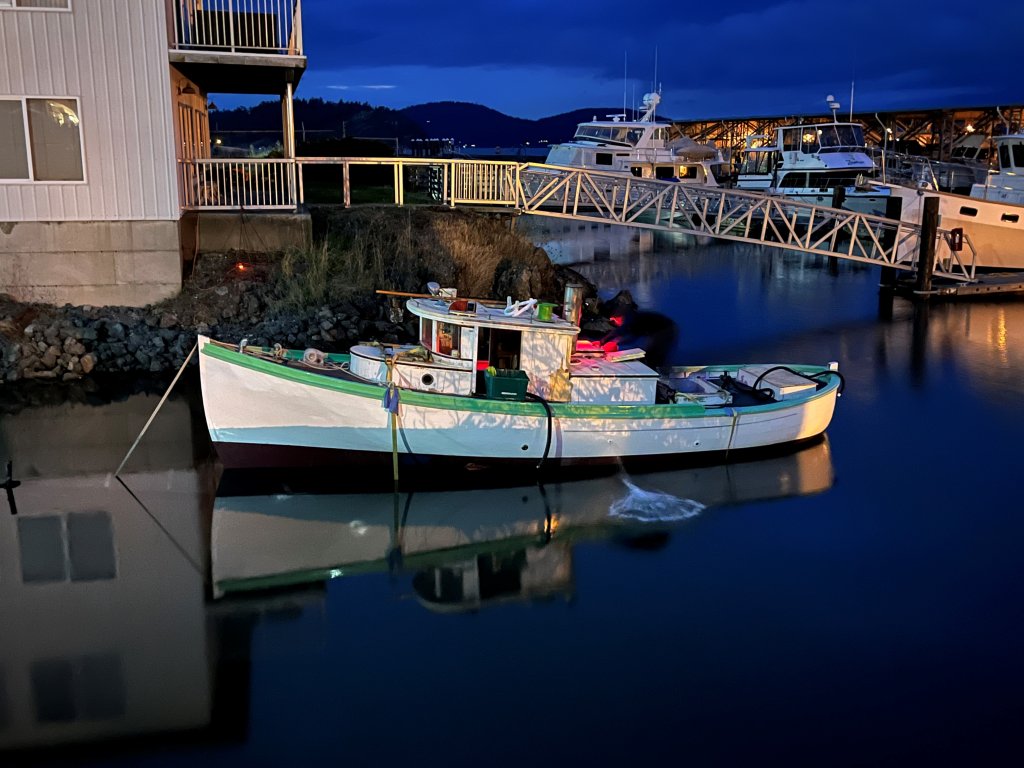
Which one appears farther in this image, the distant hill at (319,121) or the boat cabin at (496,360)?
the distant hill at (319,121)

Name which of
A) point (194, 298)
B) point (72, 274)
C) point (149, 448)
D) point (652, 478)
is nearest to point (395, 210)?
point (194, 298)

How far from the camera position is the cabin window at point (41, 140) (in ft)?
54.2

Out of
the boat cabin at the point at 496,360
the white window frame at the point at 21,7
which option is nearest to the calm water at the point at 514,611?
the boat cabin at the point at 496,360

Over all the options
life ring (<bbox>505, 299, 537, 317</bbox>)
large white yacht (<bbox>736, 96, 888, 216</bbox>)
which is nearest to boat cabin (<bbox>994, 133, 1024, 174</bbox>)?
large white yacht (<bbox>736, 96, 888, 216</bbox>)

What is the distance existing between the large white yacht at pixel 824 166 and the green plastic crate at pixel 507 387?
97.3 feet

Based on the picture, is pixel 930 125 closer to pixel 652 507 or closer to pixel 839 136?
pixel 839 136

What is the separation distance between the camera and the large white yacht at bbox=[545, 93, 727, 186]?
1716 inches

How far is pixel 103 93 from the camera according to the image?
1683 cm

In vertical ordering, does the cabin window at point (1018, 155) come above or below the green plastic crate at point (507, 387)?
above

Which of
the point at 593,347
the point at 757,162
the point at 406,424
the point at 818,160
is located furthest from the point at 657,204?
the point at 757,162

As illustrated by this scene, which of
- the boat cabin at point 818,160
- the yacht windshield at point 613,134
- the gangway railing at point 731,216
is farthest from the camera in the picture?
the yacht windshield at point 613,134

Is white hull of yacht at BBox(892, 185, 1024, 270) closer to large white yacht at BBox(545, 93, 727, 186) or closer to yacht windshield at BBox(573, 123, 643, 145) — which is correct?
large white yacht at BBox(545, 93, 727, 186)

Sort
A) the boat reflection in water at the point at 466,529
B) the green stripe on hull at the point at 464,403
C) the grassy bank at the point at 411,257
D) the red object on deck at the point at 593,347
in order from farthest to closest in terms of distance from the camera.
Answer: the grassy bank at the point at 411,257, the red object on deck at the point at 593,347, the green stripe on hull at the point at 464,403, the boat reflection in water at the point at 466,529

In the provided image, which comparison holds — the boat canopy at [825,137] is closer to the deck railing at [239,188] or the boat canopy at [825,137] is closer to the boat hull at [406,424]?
the deck railing at [239,188]
